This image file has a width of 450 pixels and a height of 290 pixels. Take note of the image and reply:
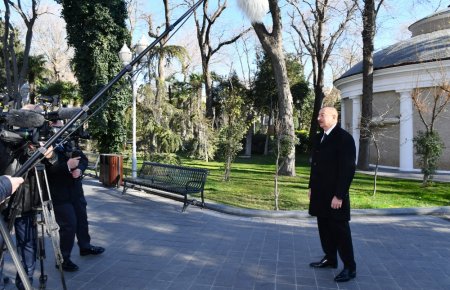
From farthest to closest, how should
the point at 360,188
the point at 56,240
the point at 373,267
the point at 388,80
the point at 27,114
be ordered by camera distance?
1. the point at 388,80
2. the point at 360,188
3. the point at 373,267
4. the point at 56,240
5. the point at 27,114

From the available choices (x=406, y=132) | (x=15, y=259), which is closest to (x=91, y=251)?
(x=15, y=259)

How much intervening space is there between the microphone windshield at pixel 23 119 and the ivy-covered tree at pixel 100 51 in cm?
1043

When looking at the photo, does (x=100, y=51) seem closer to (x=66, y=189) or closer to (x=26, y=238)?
(x=66, y=189)

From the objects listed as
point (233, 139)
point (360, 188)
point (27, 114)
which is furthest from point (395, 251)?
point (233, 139)

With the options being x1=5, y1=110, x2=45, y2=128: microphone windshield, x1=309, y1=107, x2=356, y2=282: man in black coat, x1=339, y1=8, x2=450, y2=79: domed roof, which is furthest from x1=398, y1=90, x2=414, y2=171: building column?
x1=5, y1=110, x2=45, y2=128: microphone windshield

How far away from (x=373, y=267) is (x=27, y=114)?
14.6 feet

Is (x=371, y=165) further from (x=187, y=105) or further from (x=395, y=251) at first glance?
(x=395, y=251)

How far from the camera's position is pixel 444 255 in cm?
582

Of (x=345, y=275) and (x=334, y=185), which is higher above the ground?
(x=334, y=185)

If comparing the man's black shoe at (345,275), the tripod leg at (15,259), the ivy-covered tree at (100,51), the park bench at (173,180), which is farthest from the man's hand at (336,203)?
the ivy-covered tree at (100,51)

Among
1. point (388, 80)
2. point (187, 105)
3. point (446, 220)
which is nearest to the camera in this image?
point (446, 220)

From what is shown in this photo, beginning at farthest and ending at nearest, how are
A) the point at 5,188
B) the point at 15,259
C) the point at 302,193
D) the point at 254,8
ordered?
the point at 302,193, the point at 254,8, the point at 5,188, the point at 15,259

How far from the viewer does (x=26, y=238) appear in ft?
13.3

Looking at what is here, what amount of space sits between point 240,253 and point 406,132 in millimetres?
15575
